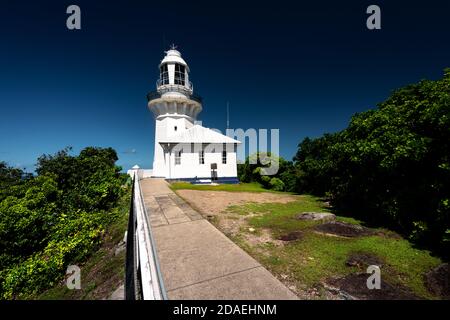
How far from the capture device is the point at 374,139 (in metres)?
7.11

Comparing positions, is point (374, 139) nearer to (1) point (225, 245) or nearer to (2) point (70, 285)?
(1) point (225, 245)

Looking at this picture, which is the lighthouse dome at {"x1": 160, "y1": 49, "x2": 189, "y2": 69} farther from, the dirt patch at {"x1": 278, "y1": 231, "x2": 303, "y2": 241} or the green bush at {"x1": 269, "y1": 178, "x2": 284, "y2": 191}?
the dirt patch at {"x1": 278, "y1": 231, "x2": 303, "y2": 241}

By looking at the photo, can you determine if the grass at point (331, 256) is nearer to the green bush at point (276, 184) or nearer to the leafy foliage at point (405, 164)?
the leafy foliage at point (405, 164)

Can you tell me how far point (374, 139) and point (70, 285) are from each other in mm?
11654

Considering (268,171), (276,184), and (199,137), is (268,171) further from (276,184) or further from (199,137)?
(199,137)

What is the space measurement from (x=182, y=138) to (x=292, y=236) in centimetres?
1695

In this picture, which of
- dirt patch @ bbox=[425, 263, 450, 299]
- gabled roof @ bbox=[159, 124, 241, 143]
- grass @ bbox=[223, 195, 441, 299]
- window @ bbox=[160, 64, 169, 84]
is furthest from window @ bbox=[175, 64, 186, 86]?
dirt patch @ bbox=[425, 263, 450, 299]

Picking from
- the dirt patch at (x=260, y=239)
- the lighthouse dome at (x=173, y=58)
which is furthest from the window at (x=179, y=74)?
the dirt patch at (x=260, y=239)

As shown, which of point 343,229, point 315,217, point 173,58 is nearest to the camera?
point 343,229

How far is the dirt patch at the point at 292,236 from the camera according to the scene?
5.43m

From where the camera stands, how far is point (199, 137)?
21172 millimetres

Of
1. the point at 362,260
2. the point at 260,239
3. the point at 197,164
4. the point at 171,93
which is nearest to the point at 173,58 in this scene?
the point at 171,93

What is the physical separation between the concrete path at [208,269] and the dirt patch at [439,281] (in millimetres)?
2771
